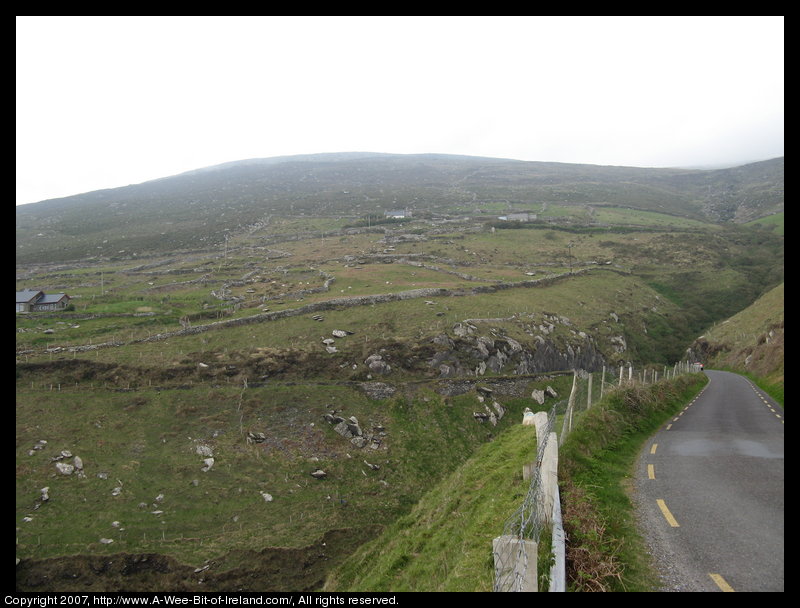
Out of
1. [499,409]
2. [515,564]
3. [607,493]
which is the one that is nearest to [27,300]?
[499,409]

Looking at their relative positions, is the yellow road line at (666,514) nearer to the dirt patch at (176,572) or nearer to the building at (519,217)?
the dirt patch at (176,572)

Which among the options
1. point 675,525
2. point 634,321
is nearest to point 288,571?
point 675,525

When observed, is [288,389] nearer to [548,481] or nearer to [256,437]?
[256,437]

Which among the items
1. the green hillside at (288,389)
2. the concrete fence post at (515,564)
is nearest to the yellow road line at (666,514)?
the green hillside at (288,389)

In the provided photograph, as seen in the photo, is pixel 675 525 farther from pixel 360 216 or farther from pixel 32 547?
pixel 360 216

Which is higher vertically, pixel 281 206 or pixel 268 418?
pixel 281 206

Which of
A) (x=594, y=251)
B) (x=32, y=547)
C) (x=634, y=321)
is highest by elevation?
(x=594, y=251)

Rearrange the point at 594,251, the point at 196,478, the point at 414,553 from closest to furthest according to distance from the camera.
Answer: the point at 414,553, the point at 196,478, the point at 594,251
